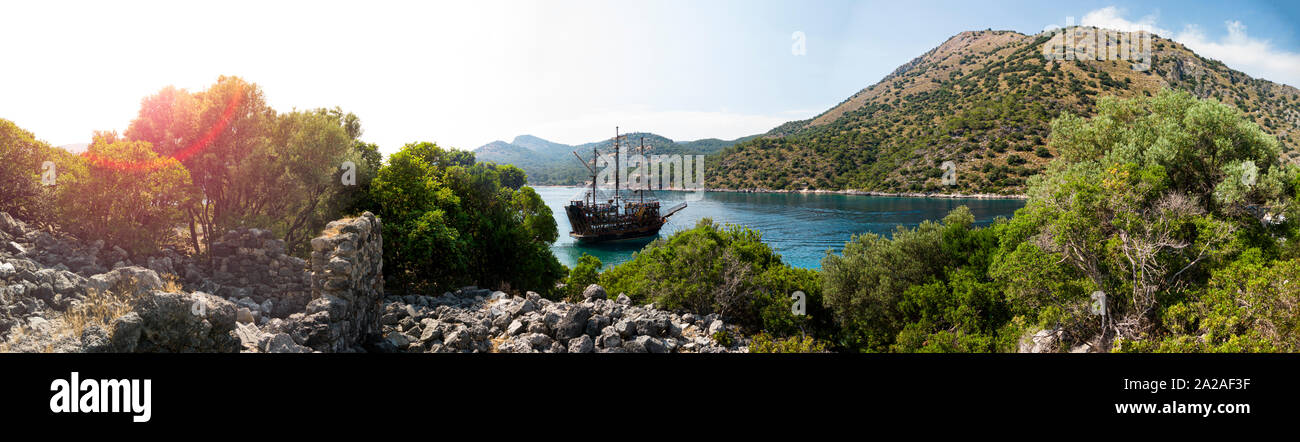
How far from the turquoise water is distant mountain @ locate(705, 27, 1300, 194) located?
5.71 meters

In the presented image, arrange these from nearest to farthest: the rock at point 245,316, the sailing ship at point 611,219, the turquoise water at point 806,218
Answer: the rock at point 245,316, the turquoise water at point 806,218, the sailing ship at point 611,219

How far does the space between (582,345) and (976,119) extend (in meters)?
94.3

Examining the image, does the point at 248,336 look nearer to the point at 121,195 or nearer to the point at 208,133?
the point at 121,195

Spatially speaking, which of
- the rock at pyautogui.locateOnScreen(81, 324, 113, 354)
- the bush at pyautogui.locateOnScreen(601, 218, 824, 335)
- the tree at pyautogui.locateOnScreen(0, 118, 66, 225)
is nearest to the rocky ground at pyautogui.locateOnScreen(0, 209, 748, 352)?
the rock at pyautogui.locateOnScreen(81, 324, 113, 354)

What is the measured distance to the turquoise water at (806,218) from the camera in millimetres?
50656

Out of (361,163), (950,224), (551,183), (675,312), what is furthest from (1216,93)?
(551,183)

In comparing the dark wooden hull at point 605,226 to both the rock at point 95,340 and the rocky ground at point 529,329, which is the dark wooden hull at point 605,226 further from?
the rock at point 95,340

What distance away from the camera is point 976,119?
272 feet

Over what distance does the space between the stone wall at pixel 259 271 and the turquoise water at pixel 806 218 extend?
119 ft

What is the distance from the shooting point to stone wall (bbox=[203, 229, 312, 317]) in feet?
29.7

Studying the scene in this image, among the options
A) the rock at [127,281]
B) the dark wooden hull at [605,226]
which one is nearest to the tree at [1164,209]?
the rock at [127,281]

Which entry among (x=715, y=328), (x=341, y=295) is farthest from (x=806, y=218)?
(x=341, y=295)

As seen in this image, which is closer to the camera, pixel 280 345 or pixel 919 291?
pixel 280 345
